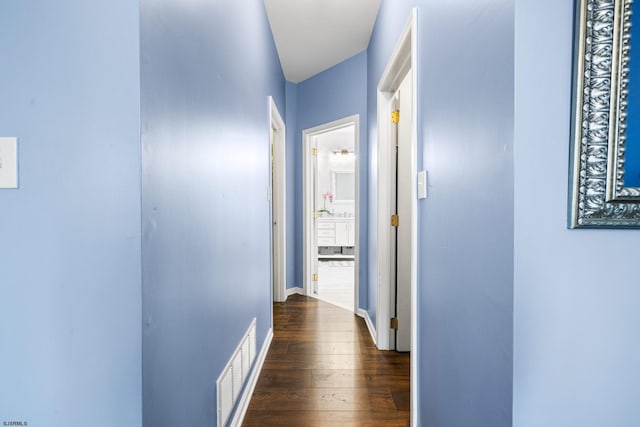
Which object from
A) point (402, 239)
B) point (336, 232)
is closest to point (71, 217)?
point (402, 239)

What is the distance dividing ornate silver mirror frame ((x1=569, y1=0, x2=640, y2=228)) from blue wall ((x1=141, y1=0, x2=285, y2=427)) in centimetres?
106

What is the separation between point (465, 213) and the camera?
98 cm

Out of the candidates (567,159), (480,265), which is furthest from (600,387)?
(567,159)

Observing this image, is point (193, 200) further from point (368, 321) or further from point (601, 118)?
point (368, 321)

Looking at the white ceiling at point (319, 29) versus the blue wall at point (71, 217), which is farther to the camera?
the white ceiling at point (319, 29)

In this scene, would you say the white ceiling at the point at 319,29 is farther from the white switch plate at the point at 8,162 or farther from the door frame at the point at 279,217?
the white switch plate at the point at 8,162

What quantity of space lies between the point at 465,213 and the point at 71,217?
112cm

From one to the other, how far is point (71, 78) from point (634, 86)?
133 centimetres

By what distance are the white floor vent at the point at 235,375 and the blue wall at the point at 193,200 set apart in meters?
0.06

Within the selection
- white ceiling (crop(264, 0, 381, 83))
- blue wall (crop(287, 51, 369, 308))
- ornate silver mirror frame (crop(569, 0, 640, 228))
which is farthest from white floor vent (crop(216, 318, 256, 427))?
white ceiling (crop(264, 0, 381, 83))

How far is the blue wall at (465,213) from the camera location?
2.58 ft

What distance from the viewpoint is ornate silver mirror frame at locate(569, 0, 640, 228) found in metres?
0.69

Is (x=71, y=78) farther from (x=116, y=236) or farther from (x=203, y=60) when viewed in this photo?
(x=203, y=60)

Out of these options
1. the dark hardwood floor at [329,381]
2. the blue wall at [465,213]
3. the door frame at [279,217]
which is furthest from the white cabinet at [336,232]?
the blue wall at [465,213]
